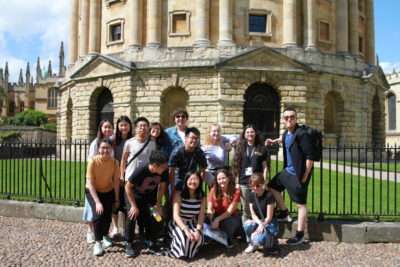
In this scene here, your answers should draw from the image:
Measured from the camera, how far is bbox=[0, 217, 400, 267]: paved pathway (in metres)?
5.84

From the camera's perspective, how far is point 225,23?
22.9 metres

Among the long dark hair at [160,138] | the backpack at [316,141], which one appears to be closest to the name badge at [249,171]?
the backpack at [316,141]

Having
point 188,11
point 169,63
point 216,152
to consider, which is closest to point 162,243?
point 216,152

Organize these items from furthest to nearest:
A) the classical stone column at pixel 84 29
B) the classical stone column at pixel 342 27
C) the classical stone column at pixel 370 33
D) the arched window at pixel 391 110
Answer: the arched window at pixel 391 110
the classical stone column at pixel 370 33
the classical stone column at pixel 84 29
the classical stone column at pixel 342 27

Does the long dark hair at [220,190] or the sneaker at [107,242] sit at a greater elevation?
the long dark hair at [220,190]

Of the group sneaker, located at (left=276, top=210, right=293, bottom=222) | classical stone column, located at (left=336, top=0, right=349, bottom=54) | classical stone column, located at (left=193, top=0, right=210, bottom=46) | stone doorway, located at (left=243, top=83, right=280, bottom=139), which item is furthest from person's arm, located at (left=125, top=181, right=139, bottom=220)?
classical stone column, located at (left=336, top=0, right=349, bottom=54)

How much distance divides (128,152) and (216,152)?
163 centimetres

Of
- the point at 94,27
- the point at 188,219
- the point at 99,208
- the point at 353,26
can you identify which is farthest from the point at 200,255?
the point at 353,26

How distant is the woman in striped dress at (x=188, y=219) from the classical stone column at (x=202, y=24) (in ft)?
58.3

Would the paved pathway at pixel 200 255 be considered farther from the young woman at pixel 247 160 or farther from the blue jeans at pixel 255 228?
the young woman at pixel 247 160

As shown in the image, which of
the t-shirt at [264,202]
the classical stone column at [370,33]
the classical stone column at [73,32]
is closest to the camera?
the t-shirt at [264,202]

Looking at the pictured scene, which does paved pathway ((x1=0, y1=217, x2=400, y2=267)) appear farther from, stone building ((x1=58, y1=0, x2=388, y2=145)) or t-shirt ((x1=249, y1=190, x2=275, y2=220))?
stone building ((x1=58, y1=0, x2=388, y2=145))

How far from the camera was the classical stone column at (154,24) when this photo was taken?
23.7 metres

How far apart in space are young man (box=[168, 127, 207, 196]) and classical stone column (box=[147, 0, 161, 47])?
18186 millimetres
